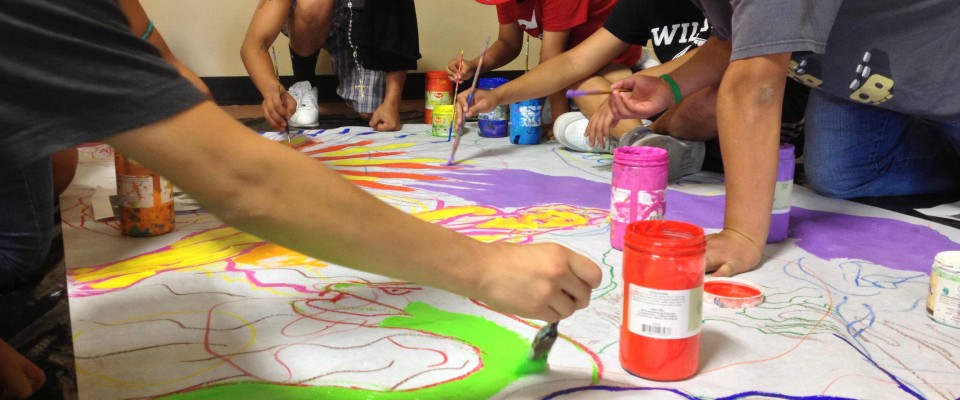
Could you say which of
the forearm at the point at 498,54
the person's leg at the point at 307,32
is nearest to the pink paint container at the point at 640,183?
the forearm at the point at 498,54

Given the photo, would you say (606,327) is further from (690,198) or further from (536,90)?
(536,90)

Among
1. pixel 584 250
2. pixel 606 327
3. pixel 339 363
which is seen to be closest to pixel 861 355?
pixel 606 327

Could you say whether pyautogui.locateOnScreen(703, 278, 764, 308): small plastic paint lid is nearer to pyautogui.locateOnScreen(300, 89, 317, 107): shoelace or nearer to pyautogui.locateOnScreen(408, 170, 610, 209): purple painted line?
pyautogui.locateOnScreen(408, 170, 610, 209): purple painted line

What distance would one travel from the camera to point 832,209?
1.65 metres

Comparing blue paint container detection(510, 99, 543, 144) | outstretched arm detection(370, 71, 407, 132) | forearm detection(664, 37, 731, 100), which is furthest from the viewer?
outstretched arm detection(370, 71, 407, 132)

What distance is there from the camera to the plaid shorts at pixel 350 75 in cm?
289

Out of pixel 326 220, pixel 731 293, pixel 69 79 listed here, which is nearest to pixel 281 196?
pixel 326 220

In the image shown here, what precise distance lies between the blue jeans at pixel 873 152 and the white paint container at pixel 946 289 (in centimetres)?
69

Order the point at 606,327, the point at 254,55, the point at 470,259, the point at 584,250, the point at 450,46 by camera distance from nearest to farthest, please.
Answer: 1. the point at 470,259
2. the point at 606,327
3. the point at 584,250
4. the point at 254,55
5. the point at 450,46

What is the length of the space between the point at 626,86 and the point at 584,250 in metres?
0.46

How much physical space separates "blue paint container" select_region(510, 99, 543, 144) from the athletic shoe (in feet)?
1.67

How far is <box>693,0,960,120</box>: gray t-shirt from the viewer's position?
137 cm

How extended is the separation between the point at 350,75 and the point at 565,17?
980 millimetres

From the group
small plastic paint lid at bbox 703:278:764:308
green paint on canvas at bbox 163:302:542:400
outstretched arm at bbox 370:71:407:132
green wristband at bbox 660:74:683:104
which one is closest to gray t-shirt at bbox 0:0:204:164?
green paint on canvas at bbox 163:302:542:400
